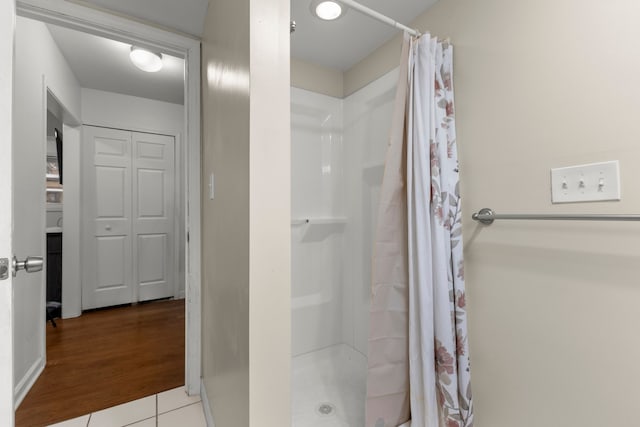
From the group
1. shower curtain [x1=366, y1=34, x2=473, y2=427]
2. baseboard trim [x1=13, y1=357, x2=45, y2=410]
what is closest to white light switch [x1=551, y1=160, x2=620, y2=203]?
shower curtain [x1=366, y1=34, x2=473, y2=427]

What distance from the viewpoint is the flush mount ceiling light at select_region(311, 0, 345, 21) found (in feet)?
4.42

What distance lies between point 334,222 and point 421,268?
96 cm

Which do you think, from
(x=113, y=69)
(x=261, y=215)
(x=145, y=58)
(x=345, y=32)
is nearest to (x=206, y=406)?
(x=261, y=215)

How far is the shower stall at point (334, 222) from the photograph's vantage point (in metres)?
1.83

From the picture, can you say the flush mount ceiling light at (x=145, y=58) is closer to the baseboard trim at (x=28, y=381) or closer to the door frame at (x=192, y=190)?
the door frame at (x=192, y=190)

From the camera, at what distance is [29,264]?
0.76 m

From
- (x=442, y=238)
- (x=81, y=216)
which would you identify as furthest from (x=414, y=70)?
(x=81, y=216)

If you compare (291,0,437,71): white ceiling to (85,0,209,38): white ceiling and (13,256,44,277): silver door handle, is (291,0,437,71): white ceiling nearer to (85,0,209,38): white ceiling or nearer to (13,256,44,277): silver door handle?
(85,0,209,38): white ceiling

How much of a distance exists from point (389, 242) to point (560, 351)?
27.2 inches

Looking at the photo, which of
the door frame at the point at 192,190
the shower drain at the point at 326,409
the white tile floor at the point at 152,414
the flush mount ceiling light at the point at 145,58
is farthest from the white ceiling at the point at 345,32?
the white tile floor at the point at 152,414

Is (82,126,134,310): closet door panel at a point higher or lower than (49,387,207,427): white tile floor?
higher

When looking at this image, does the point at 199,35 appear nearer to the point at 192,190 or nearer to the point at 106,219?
the point at 192,190

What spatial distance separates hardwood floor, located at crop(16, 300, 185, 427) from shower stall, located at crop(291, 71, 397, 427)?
92 cm

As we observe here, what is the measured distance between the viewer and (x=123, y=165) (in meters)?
3.12
